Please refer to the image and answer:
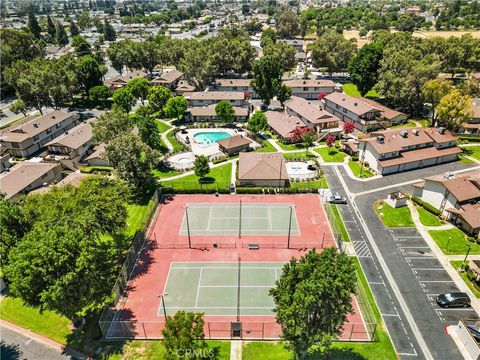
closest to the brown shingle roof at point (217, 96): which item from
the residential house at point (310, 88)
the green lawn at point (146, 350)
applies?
the residential house at point (310, 88)

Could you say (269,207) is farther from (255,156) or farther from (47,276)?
(47,276)

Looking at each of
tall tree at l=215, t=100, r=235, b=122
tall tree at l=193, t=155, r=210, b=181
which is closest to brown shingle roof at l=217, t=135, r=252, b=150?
tall tree at l=193, t=155, r=210, b=181

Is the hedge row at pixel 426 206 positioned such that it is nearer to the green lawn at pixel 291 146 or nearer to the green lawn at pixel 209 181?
the green lawn at pixel 291 146

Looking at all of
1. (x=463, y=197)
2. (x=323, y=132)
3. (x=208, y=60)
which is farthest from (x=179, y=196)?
(x=208, y=60)

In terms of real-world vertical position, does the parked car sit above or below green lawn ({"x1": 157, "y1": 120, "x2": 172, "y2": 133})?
below

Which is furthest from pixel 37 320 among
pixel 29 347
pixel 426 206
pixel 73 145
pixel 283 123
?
pixel 283 123

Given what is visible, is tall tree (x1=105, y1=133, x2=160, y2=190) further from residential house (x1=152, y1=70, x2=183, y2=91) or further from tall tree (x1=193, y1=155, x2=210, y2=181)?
residential house (x1=152, y1=70, x2=183, y2=91)
